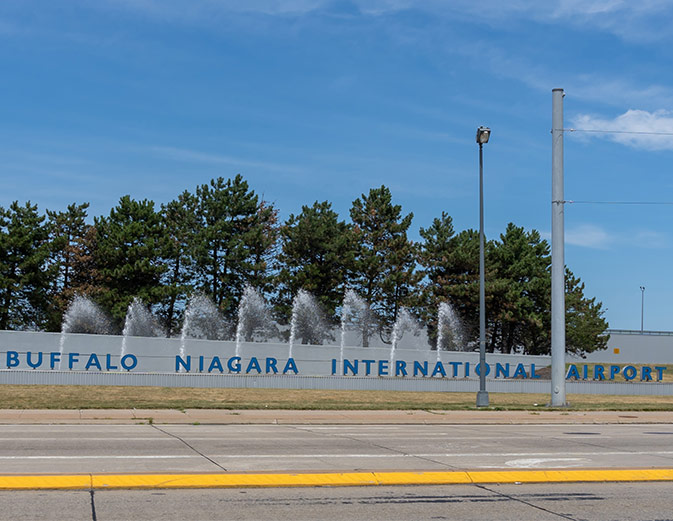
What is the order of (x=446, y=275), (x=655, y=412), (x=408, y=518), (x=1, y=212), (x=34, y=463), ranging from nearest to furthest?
(x=408, y=518) → (x=34, y=463) → (x=655, y=412) → (x=1, y=212) → (x=446, y=275)

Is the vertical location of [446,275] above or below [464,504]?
above

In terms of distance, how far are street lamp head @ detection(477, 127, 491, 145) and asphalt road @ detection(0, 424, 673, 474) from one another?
37.2 feet

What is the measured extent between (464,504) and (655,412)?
833 inches

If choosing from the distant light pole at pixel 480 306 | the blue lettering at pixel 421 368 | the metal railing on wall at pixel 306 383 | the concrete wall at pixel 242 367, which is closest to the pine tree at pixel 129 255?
the concrete wall at pixel 242 367

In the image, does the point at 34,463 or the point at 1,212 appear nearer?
the point at 34,463

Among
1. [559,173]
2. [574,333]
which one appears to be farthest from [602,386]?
[574,333]

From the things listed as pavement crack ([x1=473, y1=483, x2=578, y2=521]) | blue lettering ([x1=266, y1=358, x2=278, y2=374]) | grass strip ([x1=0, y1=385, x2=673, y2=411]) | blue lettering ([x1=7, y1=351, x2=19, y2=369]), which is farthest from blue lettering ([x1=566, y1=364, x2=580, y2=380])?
pavement crack ([x1=473, y1=483, x2=578, y2=521])

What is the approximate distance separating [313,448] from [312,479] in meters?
4.00

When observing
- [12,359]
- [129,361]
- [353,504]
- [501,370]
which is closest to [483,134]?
[353,504]

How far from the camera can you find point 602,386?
41.4 metres

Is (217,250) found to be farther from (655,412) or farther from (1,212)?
(655,412)

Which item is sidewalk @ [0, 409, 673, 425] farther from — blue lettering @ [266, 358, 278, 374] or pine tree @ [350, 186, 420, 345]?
pine tree @ [350, 186, 420, 345]

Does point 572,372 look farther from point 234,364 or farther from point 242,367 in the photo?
point 234,364

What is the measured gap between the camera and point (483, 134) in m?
28.0
